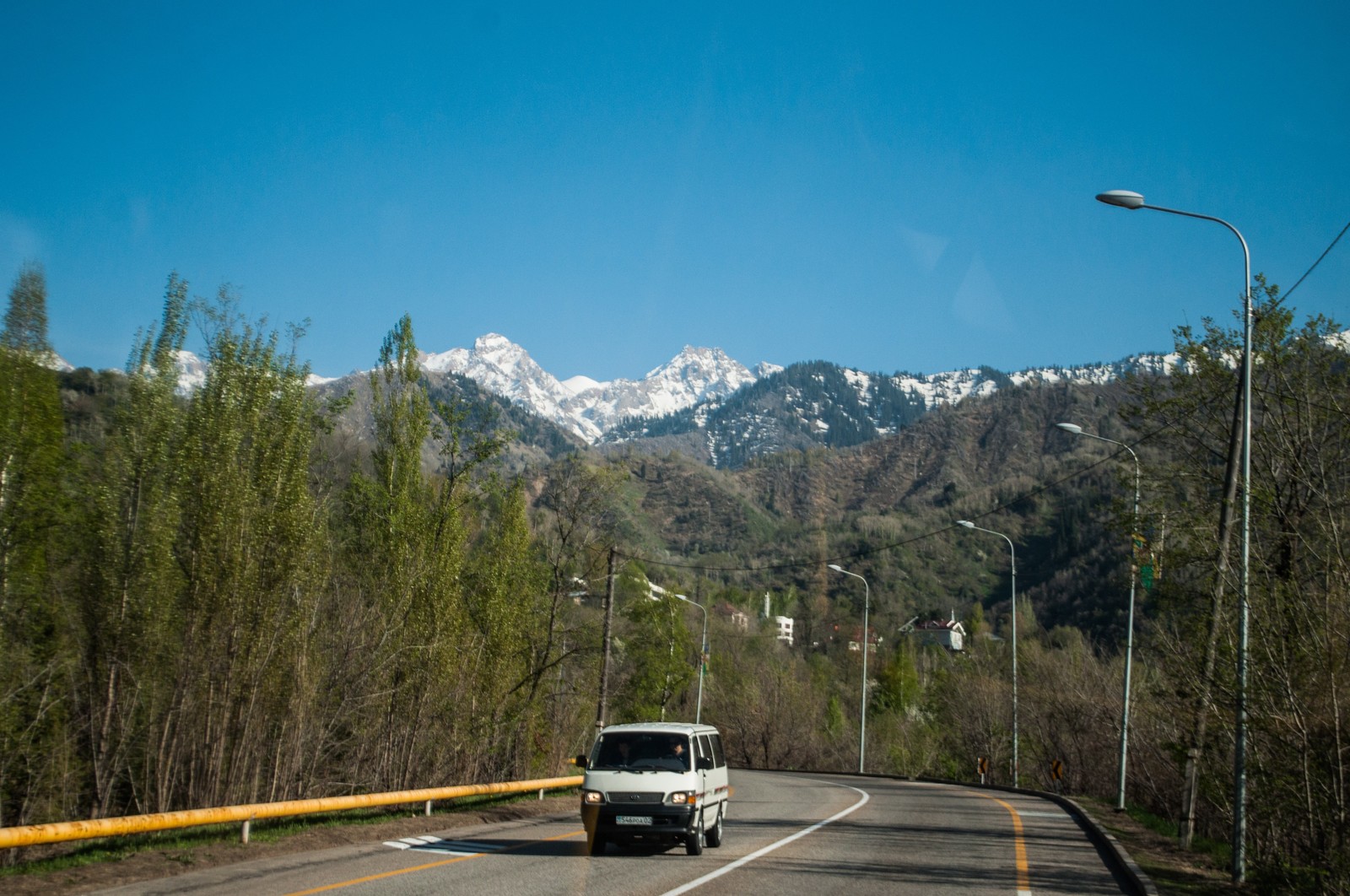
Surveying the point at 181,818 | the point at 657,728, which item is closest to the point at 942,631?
the point at 657,728

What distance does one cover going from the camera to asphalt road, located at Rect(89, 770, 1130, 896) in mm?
11789

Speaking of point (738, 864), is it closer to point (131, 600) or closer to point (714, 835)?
point (714, 835)

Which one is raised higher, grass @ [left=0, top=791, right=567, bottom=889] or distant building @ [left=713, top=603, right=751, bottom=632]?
distant building @ [left=713, top=603, right=751, bottom=632]

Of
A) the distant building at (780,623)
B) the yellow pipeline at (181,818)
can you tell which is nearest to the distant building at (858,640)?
the distant building at (780,623)

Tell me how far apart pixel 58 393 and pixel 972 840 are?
18.9 m

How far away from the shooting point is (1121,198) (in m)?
15.7

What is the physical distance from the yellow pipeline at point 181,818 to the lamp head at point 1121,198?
48.6 ft

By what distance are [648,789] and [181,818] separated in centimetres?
613

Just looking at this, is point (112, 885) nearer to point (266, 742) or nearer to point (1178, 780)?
point (266, 742)

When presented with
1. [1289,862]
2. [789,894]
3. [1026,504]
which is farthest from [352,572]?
[1026,504]

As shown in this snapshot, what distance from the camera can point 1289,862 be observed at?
12211mm

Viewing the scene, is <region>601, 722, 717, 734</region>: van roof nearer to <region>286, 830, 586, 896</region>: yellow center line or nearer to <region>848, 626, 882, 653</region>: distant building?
<region>286, 830, 586, 896</region>: yellow center line

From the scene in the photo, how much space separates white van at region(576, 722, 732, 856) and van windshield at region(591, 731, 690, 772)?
0.5 inches

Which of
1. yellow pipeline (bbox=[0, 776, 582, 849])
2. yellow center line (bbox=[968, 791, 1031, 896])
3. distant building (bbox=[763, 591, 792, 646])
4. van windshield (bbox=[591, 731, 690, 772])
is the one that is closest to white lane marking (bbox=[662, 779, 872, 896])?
van windshield (bbox=[591, 731, 690, 772])
